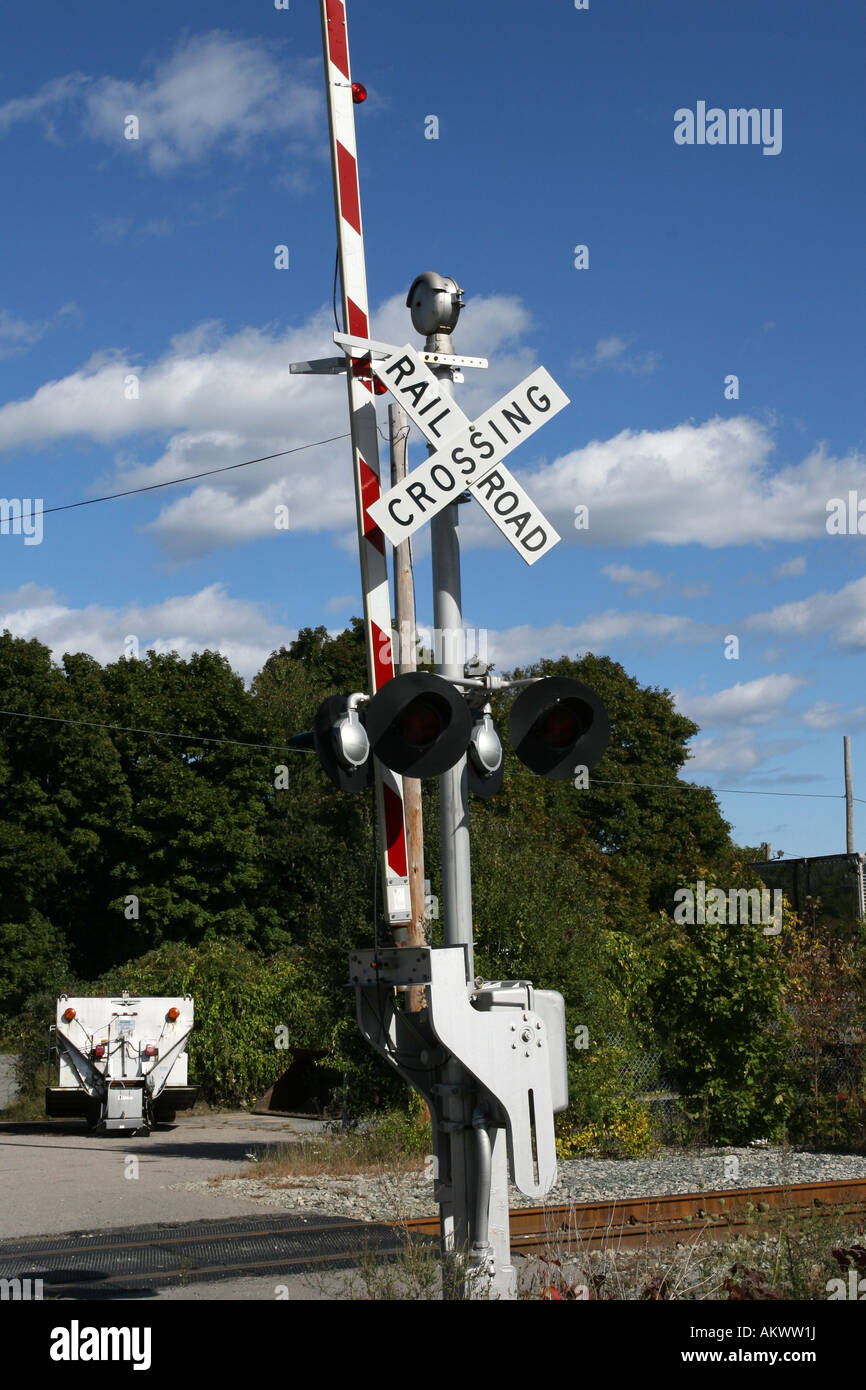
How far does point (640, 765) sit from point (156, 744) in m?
18.6

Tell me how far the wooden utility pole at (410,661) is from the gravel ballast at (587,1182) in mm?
3982

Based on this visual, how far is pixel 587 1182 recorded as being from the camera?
41.3 ft

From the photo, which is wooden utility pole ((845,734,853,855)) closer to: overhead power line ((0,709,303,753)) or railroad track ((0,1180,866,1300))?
overhead power line ((0,709,303,753))

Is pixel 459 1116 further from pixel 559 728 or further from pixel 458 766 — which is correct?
pixel 559 728

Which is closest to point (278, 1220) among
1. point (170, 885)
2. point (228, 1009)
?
point (228, 1009)

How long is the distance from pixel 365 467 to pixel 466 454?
866mm

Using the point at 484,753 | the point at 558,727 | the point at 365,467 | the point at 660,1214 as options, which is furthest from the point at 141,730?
the point at 558,727

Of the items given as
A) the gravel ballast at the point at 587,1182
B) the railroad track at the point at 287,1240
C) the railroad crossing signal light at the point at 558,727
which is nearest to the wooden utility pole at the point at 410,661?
the railroad crossing signal light at the point at 558,727

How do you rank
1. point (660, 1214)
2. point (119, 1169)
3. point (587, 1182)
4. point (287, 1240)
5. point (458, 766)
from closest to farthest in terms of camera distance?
point (458, 766) → point (660, 1214) → point (287, 1240) → point (587, 1182) → point (119, 1169)

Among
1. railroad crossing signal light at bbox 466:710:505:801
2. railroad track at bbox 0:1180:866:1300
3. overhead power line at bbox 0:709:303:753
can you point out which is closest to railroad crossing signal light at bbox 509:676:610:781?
railroad crossing signal light at bbox 466:710:505:801

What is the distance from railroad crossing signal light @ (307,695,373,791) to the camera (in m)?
5.81

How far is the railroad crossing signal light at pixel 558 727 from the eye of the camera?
600 cm

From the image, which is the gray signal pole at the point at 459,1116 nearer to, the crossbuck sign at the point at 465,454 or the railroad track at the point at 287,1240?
the crossbuck sign at the point at 465,454

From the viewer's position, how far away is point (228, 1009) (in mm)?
25984
